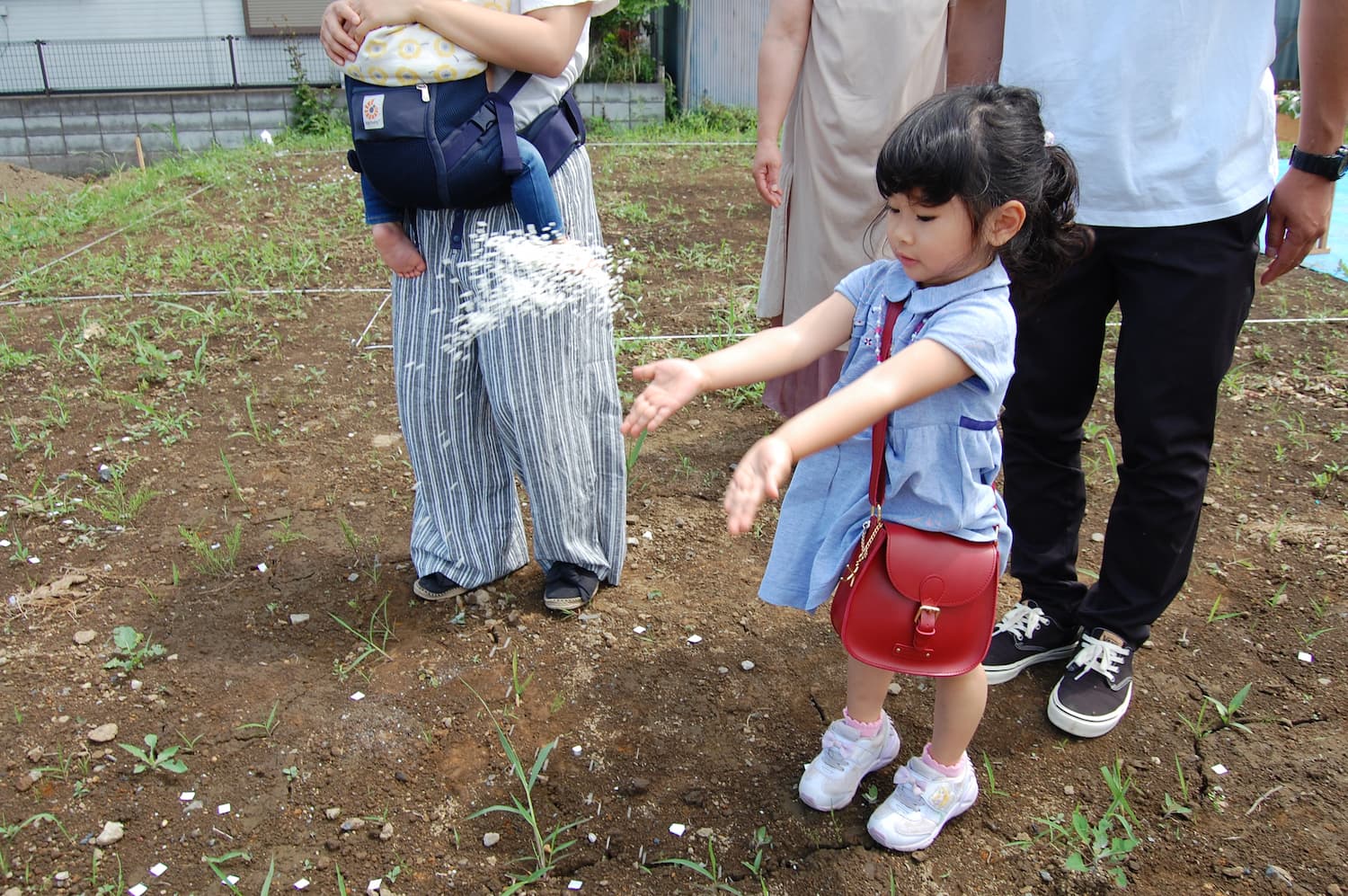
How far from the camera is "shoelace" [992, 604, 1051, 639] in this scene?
7.26 ft

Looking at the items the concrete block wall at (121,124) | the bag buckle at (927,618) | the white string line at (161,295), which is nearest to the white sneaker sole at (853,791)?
the bag buckle at (927,618)

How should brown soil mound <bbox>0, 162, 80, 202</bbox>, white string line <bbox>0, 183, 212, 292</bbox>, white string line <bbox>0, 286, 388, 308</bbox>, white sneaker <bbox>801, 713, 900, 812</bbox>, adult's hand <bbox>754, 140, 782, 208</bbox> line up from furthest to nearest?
1. brown soil mound <bbox>0, 162, 80, 202</bbox>
2. white string line <bbox>0, 183, 212, 292</bbox>
3. white string line <bbox>0, 286, 388, 308</bbox>
4. adult's hand <bbox>754, 140, 782, 208</bbox>
5. white sneaker <bbox>801, 713, 900, 812</bbox>

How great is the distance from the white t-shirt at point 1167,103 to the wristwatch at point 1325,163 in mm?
47

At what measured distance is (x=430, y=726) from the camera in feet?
6.81

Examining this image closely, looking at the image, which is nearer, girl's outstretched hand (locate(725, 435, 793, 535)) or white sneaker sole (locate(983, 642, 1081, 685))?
A: girl's outstretched hand (locate(725, 435, 793, 535))

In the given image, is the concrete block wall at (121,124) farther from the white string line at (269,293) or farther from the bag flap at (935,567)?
the bag flap at (935,567)

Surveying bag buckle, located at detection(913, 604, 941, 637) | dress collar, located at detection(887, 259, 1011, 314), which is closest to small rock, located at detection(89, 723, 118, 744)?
bag buckle, located at detection(913, 604, 941, 637)

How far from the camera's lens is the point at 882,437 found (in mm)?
1566

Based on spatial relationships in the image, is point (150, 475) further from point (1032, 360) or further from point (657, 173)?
point (657, 173)

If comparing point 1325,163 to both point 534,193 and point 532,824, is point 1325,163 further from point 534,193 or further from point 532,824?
point 532,824

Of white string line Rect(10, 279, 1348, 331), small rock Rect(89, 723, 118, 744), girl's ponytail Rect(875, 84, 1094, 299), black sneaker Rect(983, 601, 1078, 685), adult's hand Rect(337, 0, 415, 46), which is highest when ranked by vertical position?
adult's hand Rect(337, 0, 415, 46)

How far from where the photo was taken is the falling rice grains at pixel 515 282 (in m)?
2.11

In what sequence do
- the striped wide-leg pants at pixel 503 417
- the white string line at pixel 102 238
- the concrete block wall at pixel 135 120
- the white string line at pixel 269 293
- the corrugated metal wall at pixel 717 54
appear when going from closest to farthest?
the striped wide-leg pants at pixel 503 417 → the white string line at pixel 269 293 → the white string line at pixel 102 238 → the concrete block wall at pixel 135 120 → the corrugated metal wall at pixel 717 54

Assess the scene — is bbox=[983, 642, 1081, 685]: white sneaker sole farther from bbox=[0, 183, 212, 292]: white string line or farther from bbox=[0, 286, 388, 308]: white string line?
bbox=[0, 183, 212, 292]: white string line
